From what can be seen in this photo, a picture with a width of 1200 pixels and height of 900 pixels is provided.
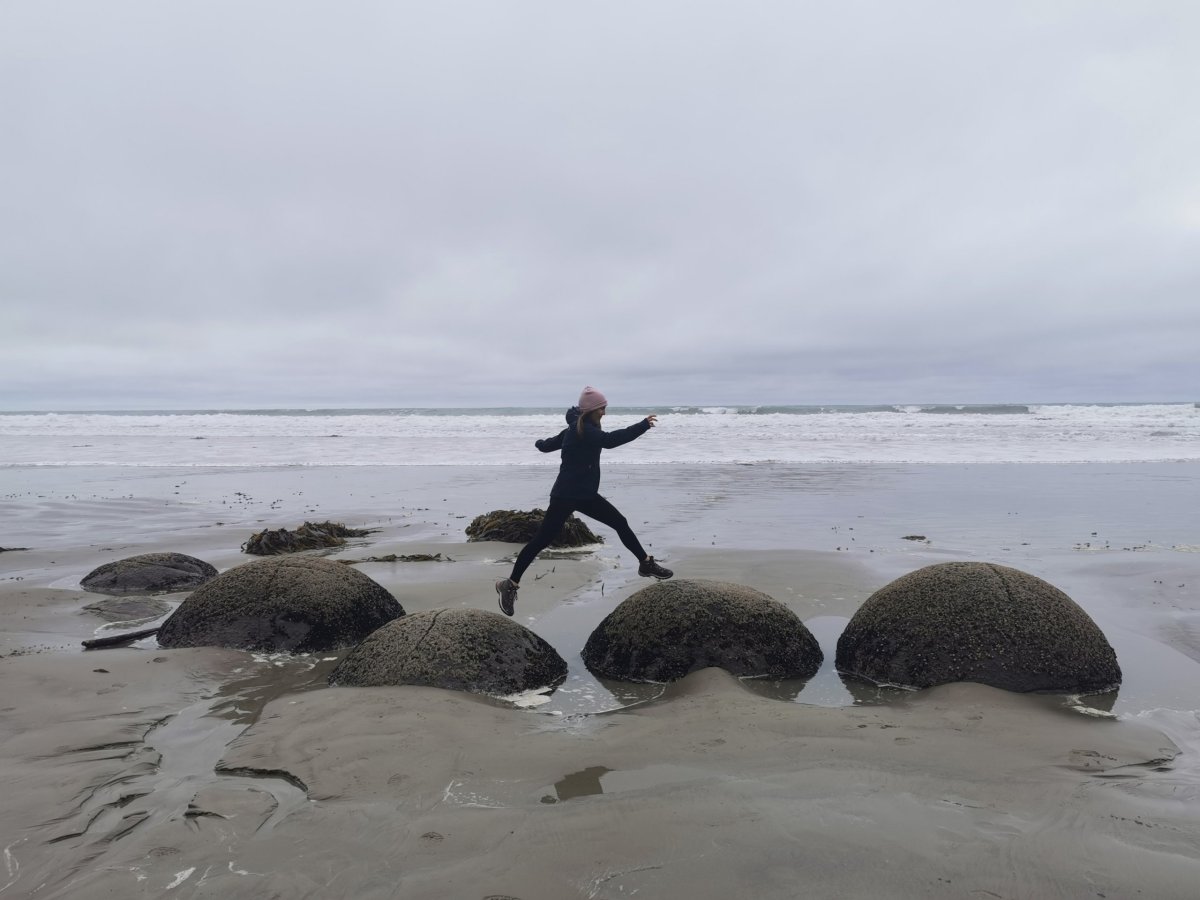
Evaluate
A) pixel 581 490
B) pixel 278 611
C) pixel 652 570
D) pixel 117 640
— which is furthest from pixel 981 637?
pixel 117 640

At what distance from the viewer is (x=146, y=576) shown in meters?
8.61

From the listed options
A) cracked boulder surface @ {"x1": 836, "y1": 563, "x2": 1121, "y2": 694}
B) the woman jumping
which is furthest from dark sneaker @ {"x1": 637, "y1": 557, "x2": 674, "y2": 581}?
cracked boulder surface @ {"x1": 836, "y1": 563, "x2": 1121, "y2": 694}

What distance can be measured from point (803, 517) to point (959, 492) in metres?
5.28

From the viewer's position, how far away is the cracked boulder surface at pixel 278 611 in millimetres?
6180

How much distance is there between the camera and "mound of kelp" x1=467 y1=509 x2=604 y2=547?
1148cm

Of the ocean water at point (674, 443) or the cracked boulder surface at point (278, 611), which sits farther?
the ocean water at point (674, 443)

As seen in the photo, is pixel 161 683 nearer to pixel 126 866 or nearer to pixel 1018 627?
pixel 126 866

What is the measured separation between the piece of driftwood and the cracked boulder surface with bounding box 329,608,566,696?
2259 mm

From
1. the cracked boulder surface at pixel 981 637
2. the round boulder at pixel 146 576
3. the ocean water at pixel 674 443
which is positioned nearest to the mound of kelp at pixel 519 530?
the round boulder at pixel 146 576

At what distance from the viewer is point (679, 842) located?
3.07 metres

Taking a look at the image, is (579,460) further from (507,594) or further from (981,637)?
(981,637)

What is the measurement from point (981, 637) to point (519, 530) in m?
7.74

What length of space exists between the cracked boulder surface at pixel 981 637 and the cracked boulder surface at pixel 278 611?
4002 millimetres

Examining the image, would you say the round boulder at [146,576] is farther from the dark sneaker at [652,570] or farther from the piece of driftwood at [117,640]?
the dark sneaker at [652,570]
